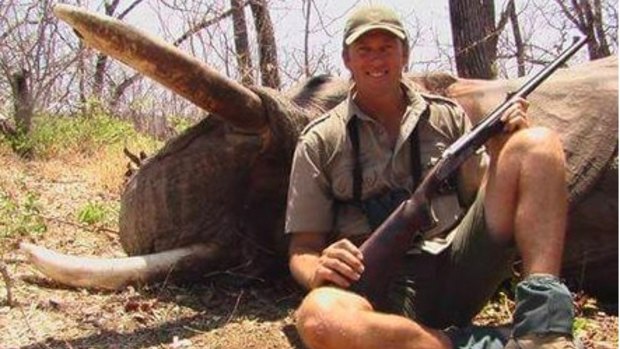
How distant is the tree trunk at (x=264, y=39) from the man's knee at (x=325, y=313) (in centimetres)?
663

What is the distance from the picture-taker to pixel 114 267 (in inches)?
154

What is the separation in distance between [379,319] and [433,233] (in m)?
0.53

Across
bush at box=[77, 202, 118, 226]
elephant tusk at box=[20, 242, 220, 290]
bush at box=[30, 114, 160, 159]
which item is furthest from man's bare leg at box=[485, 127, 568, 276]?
bush at box=[30, 114, 160, 159]

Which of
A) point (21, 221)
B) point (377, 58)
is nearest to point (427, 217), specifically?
point (377, 58)

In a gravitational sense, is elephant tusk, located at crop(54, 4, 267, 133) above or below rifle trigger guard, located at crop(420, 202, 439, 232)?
above

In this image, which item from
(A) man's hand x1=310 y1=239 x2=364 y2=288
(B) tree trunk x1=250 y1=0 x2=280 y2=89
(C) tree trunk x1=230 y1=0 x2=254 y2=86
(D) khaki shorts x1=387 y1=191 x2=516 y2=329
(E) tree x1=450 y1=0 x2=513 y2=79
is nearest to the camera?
(A) man's hand x1=310 y1=239 x2=364 y2=288

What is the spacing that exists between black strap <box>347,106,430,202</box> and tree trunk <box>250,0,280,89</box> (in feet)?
20.1

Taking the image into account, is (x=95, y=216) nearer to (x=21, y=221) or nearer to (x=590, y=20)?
(x=21, y=221)

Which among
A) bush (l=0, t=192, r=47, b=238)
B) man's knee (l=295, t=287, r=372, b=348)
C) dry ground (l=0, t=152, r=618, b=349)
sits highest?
bush (l=0, t=192, r=47, b=238)

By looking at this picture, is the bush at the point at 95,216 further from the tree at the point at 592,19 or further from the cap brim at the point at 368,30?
the tree at the point at 592,19

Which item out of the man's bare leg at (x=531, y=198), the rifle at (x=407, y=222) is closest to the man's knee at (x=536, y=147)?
the man's bare leg at (x=531, y=198)

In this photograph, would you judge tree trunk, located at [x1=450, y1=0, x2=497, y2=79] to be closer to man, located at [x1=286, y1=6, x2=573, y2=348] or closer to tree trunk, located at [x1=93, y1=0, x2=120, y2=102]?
man, located at [x1=286, y1=6, x2=573, y2=348]

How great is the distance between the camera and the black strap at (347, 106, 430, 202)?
3.20m

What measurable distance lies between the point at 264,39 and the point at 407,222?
751cm
